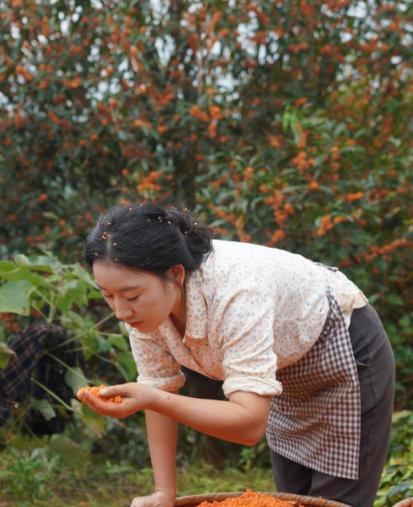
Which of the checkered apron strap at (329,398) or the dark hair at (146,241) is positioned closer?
the dark hair at (146,241)

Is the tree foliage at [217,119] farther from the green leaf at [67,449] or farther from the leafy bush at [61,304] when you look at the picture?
the green leaf at [67,449]

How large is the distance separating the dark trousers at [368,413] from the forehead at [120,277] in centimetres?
59

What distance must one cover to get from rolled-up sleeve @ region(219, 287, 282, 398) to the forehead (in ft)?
0.55

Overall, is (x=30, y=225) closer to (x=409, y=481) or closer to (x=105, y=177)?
(x=105, y=177)

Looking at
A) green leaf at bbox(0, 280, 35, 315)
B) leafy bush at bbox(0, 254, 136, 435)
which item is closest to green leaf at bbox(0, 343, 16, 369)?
leafy bush at bbox(0, 254, 136, 435)

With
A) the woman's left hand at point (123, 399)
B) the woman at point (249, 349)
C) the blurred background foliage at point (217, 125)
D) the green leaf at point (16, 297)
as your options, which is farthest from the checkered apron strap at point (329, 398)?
the blurred background foliage at point (217, 125)

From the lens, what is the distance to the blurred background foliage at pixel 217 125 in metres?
3.68

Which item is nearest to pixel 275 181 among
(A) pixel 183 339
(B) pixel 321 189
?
(B) pixel 321 189

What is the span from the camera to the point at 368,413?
196 cm

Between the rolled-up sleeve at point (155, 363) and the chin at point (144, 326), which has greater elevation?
the chin at point (144, 326)

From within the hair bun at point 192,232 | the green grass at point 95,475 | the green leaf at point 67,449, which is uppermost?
the hair bun at point 192,232

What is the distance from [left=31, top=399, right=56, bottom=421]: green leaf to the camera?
9.87 feet

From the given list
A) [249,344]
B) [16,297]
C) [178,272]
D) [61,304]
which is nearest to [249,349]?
[249,344]

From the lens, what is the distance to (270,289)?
5.57 feet
